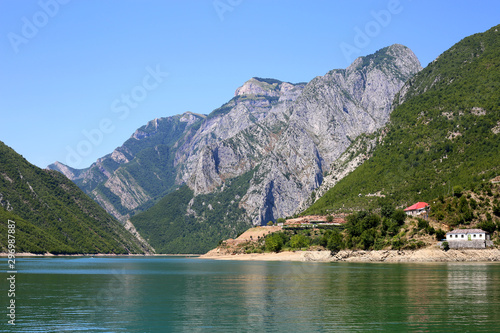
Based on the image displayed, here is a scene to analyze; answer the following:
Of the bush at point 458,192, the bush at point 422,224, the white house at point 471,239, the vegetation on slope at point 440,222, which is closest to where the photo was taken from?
the white house at point 471,239

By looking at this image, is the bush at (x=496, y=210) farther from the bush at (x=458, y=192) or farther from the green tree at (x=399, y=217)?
the green tree at (x=399, y=217)

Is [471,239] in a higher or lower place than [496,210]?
lower

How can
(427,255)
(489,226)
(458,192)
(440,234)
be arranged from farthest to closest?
(458,192)
(440,234)
(427,255)
(489,226)

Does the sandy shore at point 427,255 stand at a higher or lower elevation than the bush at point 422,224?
lower

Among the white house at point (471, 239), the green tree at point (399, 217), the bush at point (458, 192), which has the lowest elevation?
the white house at point (471, 239)

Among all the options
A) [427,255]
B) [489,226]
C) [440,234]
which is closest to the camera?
[489,226]

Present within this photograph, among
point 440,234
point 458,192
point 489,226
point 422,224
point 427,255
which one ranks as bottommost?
point 427,255

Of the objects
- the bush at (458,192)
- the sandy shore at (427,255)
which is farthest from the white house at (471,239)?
the bush at (458,192)

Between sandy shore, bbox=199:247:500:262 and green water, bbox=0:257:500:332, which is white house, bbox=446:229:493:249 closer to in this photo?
sandy shore, bbox=199:247:500:262

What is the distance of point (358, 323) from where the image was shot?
51781 millimetres

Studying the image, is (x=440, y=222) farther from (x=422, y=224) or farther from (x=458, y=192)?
(x=458, y=192)

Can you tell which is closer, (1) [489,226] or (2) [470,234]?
(2) [470,234]

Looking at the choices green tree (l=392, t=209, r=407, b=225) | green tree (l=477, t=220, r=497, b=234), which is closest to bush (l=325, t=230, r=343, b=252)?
green tree (l=392, t=209, r=407, b=225)

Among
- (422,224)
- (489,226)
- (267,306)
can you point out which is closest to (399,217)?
(422,224)
